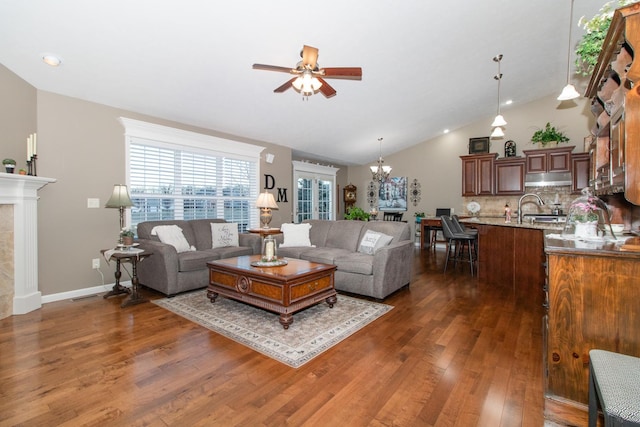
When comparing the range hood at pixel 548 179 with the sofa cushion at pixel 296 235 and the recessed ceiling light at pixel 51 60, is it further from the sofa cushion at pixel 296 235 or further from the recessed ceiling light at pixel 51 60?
the recessed ceiling light at pixel 51 60

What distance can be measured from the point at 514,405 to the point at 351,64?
388 cm

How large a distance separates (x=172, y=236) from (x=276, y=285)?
211 centimetres

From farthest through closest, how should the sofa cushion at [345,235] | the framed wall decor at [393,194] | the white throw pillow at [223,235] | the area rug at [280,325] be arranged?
the framed wall decor at [393,194], the white throw pillow at [223,235], the sofa cushion at [345,235], the area rug at [280,325]

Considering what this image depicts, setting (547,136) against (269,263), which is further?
(547,136)

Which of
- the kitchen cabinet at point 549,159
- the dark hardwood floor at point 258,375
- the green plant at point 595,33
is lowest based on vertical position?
the dark hardwood floor at point 258,375

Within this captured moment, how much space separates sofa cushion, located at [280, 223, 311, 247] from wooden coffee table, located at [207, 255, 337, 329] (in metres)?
1.32

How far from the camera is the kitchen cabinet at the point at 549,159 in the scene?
20.2ft

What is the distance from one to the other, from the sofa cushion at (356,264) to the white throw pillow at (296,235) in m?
1.09

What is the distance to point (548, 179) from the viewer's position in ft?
20.6

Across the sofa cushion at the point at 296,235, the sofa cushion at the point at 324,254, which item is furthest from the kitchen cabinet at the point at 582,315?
the sofa cushion at the point at 296,235

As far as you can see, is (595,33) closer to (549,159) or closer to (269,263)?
(269,263)

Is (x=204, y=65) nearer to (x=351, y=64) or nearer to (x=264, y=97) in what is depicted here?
(x=264, y=97)

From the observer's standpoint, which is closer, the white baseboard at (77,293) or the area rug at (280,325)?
the area rug at (280,325)

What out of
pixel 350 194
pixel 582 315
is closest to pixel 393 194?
pixel 350 194
